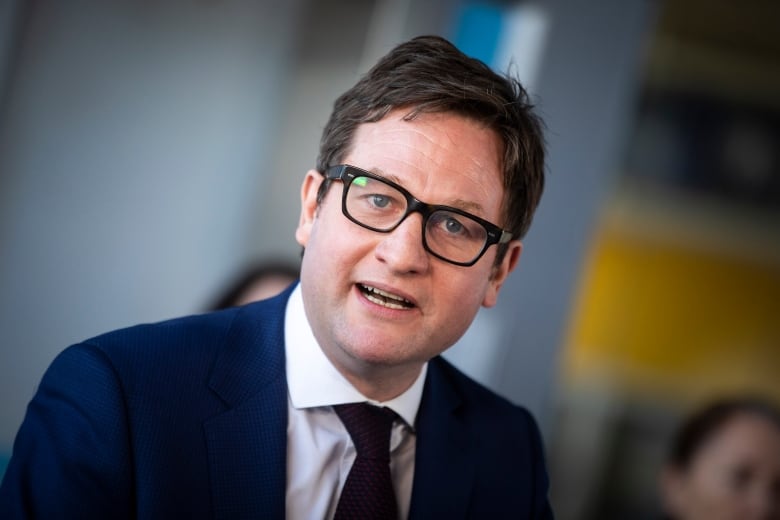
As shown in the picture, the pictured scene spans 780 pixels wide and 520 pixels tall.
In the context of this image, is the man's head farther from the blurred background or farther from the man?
the blurred background

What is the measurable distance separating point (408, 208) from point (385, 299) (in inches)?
6.4

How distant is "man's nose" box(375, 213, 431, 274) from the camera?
4.95 feet

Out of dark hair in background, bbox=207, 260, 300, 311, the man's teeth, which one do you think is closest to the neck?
the man's teeth

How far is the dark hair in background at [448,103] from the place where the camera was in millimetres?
1625

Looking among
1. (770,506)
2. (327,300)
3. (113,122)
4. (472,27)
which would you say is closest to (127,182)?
(113,122)

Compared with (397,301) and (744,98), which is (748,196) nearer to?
(744,98)

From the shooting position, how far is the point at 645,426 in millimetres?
4852

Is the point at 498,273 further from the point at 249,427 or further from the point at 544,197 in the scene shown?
the point at 544,197

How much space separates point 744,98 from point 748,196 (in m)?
0.54

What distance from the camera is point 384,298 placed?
1.56 metres

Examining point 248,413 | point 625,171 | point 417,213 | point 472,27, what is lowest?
point 248,413

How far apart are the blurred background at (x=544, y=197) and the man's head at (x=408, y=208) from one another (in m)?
1.10

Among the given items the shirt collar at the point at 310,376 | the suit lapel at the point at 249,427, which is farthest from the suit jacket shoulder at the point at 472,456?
the suit lapel at the point at 249,427

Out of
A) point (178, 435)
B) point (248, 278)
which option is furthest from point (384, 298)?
point (248, 278)
